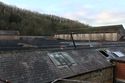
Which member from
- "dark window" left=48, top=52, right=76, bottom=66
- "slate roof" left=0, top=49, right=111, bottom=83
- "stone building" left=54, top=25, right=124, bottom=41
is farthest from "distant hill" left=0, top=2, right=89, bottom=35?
"slate roof" left=0, top=49, right=111, bottom=83

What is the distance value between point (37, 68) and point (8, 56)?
5.35 ft

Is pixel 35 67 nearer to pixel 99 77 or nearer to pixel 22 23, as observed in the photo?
pixel 99 77

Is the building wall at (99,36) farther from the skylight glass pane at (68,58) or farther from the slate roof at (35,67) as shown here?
the skylight glass pane at (68,58)

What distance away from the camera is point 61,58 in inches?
508

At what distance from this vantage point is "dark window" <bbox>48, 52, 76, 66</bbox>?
12297mm

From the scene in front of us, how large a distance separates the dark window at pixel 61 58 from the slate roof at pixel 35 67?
275 millimetres

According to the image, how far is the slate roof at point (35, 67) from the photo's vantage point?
374 inches

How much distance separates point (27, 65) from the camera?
10.4 metres

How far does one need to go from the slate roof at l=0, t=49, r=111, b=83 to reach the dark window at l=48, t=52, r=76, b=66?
0.27 meters

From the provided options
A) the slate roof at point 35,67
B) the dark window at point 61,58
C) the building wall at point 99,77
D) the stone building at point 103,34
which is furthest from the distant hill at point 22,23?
the slate roof at point 35,67

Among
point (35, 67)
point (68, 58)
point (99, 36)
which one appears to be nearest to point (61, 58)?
point (68, 58)

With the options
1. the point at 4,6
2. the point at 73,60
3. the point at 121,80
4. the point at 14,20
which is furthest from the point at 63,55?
the point at 4,6

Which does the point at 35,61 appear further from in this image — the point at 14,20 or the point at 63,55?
the point at 14,20

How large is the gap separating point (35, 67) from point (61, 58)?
2649mm
